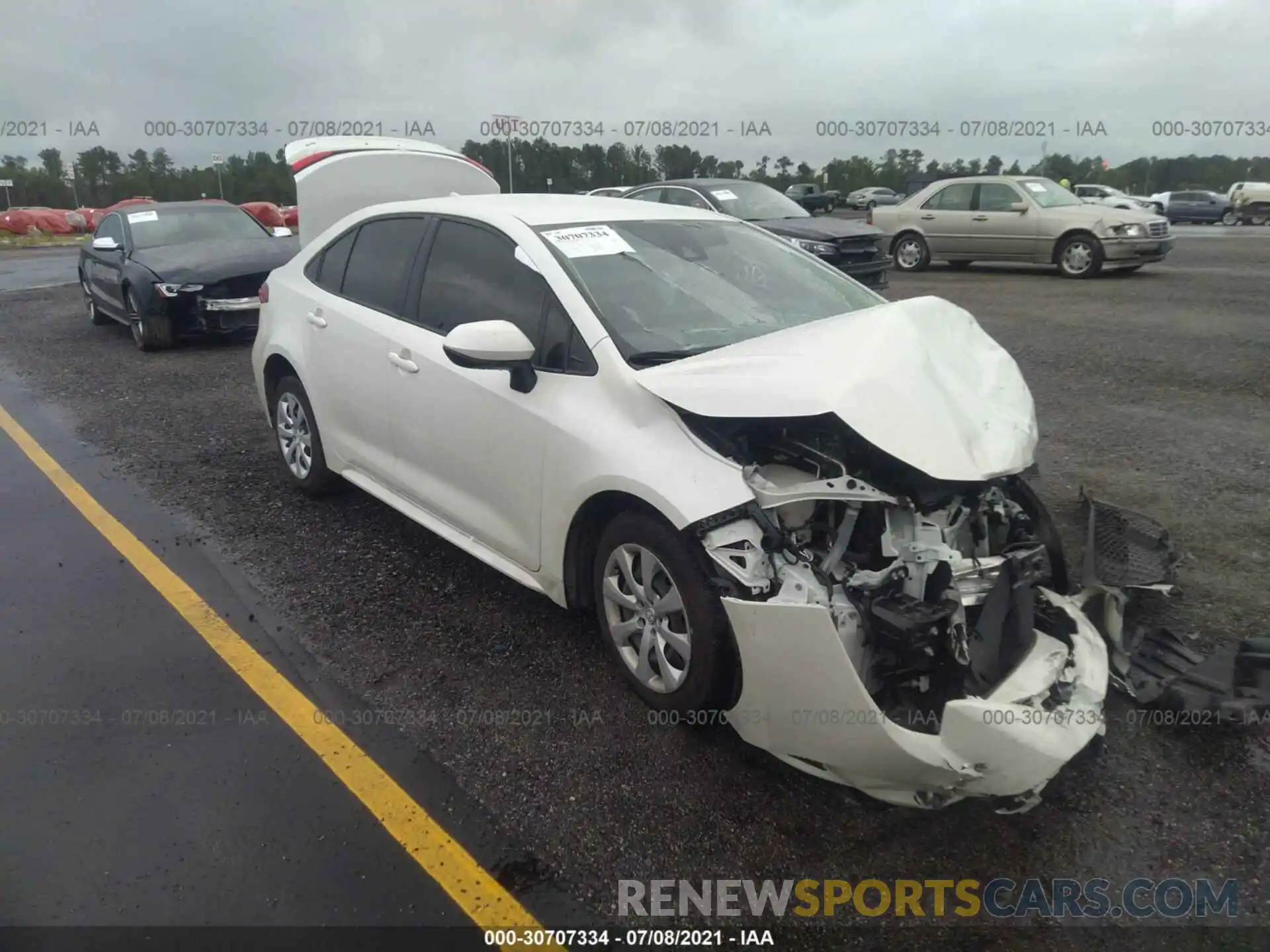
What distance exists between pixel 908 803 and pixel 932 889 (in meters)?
0.22

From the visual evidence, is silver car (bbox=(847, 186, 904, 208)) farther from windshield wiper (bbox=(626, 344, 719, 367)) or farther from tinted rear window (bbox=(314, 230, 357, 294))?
windshield wiper (bbox=(626, 344, 719, 367))

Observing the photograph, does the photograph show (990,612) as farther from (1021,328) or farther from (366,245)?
(1021,328)

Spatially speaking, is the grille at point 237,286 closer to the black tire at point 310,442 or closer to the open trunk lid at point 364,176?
the open trunk lid at point 364,176

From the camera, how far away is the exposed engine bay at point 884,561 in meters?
2.63

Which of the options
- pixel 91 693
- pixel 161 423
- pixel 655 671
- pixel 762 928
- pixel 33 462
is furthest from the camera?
pixel 161 423

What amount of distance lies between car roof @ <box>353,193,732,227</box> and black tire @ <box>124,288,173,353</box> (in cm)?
652

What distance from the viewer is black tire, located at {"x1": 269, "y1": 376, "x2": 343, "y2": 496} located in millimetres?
4992

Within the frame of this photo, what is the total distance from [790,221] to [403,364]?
8.80m


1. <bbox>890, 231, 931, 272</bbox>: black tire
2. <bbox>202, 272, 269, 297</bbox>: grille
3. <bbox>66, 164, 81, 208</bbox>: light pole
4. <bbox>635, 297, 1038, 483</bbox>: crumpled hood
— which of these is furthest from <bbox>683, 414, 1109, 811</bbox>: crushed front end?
<bbox>66, 164, 81, 208</bbox>: light pole

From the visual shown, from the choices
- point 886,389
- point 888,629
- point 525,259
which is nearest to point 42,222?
point 525,259

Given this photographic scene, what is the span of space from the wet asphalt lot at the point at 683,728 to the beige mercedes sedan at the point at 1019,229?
6939 millimetres

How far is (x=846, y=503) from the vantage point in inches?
113

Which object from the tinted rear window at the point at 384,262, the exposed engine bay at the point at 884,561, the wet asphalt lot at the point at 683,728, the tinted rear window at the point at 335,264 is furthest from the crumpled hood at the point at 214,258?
the exposed engine bay at the point at 884,561

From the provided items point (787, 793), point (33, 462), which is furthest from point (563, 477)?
point (33, 462)
